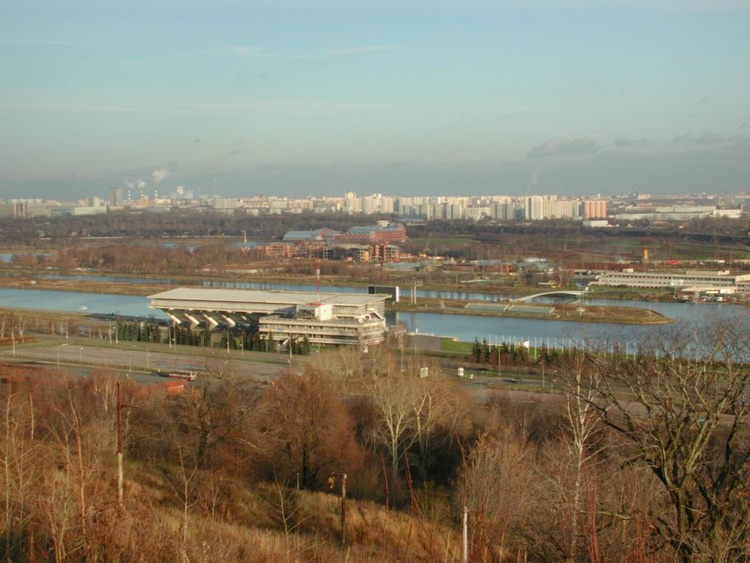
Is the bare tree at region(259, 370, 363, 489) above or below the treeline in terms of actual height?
above

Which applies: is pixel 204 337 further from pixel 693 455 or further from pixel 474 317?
pixel 693 455

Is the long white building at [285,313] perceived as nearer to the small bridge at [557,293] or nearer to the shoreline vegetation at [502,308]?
the shoreline vegetation at [502,308]

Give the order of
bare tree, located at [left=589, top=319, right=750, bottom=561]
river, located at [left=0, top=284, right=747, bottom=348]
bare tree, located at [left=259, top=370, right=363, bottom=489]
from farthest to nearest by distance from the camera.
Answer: river, located at [left=0, top=284, right=747, bottom=348] < bare tree, located at [left=259, top=370, right=363, bottom=489] < bare tree, located at [left=589, top=319, right=750, bottom=561]

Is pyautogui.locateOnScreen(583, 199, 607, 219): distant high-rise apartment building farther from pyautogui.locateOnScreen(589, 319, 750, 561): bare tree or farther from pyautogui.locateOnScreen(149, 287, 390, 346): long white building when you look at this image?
pyautogui.locateOnScreen(589, 319, 750, 561): bare tree

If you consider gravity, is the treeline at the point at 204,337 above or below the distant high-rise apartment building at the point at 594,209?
below

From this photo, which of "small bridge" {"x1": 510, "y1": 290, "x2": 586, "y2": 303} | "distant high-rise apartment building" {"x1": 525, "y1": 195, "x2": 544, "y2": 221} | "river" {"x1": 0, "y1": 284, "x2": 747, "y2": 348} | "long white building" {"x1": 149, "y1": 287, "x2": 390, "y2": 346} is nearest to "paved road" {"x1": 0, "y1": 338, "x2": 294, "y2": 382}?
"long white building" {"x1": 149, "y1": 287, "x2": 390, "y2": 346}

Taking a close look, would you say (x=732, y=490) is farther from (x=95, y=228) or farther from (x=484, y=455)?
(x=95, y=228)

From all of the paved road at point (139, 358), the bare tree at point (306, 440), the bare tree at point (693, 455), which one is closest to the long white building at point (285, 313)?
the paved road at point (139, 358)

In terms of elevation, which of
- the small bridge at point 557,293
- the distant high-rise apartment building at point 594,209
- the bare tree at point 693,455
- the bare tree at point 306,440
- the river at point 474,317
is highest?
the distant high-rise apartment building at point 594,209

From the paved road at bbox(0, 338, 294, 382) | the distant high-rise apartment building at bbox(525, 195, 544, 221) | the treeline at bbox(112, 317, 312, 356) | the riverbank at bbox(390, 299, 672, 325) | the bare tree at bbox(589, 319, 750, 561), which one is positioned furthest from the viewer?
the distant high-rise apartment building at bbox(525, 195, 544, 221)
